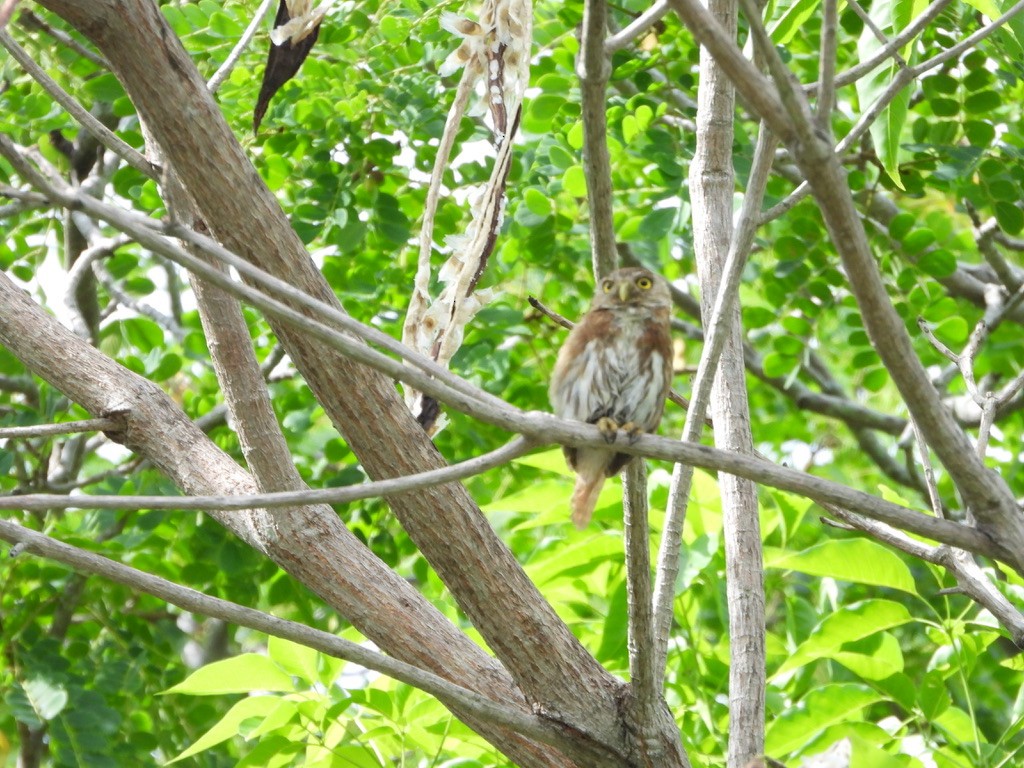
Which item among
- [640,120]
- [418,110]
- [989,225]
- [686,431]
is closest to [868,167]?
[989,225]

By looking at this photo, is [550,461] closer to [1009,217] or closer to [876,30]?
[876,30]

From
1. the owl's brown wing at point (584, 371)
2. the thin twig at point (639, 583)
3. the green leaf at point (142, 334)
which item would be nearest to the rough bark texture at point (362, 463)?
the thin twig at point (639, 583)

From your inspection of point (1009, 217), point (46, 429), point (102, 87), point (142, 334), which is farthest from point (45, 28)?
point (1009, 217)

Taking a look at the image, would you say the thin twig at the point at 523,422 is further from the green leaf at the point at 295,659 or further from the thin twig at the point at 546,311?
the green leaf at the point at 295,659

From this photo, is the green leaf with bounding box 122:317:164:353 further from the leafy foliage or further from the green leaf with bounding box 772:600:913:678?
the green leaf with bounding box 772:600:913:678

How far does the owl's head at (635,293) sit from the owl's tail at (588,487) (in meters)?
0.51

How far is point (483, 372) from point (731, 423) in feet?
6.50

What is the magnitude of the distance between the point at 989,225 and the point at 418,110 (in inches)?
108

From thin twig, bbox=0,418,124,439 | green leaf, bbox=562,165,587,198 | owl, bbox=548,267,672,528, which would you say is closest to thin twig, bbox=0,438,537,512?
thin twig, bbox=0,418,124,439

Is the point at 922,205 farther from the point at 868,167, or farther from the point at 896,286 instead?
the point at 896,286

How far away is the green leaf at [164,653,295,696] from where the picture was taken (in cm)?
340

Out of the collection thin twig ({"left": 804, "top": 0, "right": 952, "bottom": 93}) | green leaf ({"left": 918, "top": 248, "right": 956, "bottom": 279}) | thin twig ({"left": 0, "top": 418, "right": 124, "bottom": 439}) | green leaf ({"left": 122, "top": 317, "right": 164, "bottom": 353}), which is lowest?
green leaf ({"left": 122, "top": 317, "right": 164, "bottom": 353})

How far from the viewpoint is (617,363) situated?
3.86 m

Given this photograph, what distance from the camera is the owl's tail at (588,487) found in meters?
3.69
